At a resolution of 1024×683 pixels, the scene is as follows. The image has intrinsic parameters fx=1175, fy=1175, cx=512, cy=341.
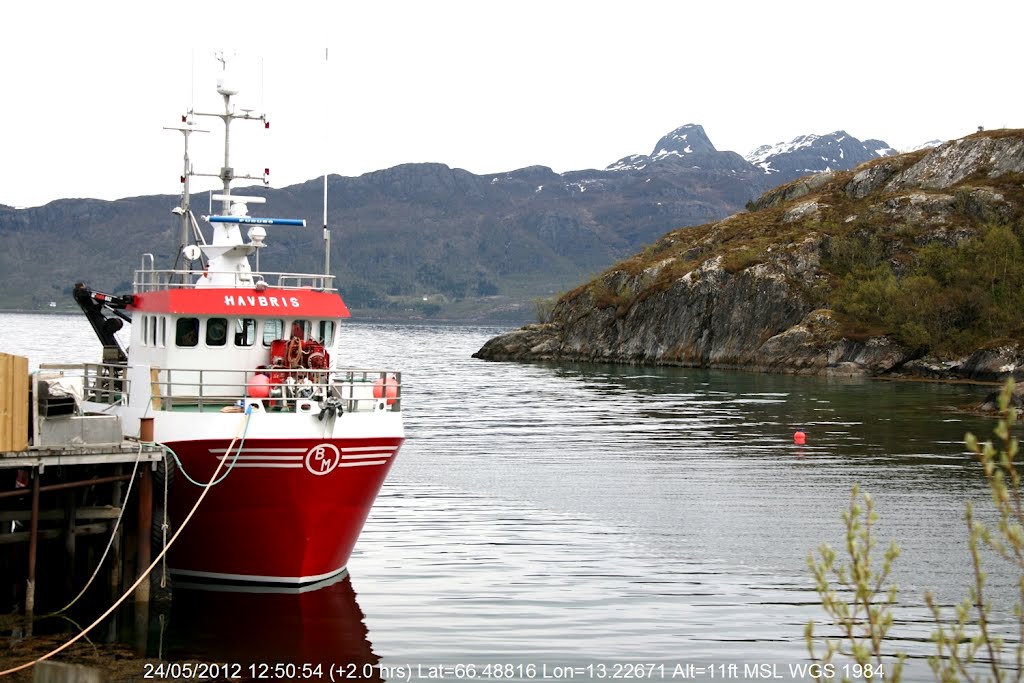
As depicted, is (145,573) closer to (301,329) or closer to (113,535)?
(113,535)

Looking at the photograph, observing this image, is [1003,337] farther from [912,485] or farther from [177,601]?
[177,601]

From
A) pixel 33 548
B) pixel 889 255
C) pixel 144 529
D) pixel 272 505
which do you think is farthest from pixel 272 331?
pixel 889 255

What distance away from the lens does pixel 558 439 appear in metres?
57.3

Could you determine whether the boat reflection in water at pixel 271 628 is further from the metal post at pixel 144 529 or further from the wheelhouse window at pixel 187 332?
the wheelhouse window at pixel 187 332

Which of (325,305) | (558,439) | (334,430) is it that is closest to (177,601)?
(334,430)

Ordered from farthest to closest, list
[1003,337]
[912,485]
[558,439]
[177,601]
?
[1003,337], [558,439], [912,485], [177,601]

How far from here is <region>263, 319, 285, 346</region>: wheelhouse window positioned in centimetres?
2831

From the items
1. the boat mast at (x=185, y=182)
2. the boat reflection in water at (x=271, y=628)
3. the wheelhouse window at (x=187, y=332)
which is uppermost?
the boat mast at (x=185, y=182)

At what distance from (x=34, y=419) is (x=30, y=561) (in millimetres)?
2779

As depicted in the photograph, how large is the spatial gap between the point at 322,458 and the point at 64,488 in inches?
202

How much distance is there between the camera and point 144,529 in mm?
23875

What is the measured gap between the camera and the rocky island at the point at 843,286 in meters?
113

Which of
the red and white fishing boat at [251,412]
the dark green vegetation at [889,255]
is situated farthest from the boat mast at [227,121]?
the dark green vegetation at [889,255]

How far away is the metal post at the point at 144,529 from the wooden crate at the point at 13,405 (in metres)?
2.39
